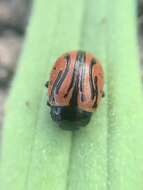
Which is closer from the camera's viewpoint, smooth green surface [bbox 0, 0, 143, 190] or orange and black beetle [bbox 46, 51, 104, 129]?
smooth green surface [bbox 0, 0, 143, 190]

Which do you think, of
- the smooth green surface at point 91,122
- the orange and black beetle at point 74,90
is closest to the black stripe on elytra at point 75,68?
the orange and black beetle at point 74,90

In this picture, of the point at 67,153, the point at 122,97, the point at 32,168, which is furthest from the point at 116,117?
the point at 32,168

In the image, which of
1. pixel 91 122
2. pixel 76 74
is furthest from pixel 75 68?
pixel 91 122

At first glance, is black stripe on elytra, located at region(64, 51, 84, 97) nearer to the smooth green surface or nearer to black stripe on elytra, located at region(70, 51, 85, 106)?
black stripe on elytra, located at region(70, 51, 85, 106)

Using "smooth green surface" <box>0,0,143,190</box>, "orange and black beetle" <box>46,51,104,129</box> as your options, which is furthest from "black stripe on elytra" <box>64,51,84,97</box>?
"smooth green surface" <box>0,0,143,190</box>

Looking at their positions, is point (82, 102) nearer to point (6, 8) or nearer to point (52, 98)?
point (52, 98)

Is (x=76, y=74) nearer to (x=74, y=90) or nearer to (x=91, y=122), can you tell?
(x=74, y=90)
